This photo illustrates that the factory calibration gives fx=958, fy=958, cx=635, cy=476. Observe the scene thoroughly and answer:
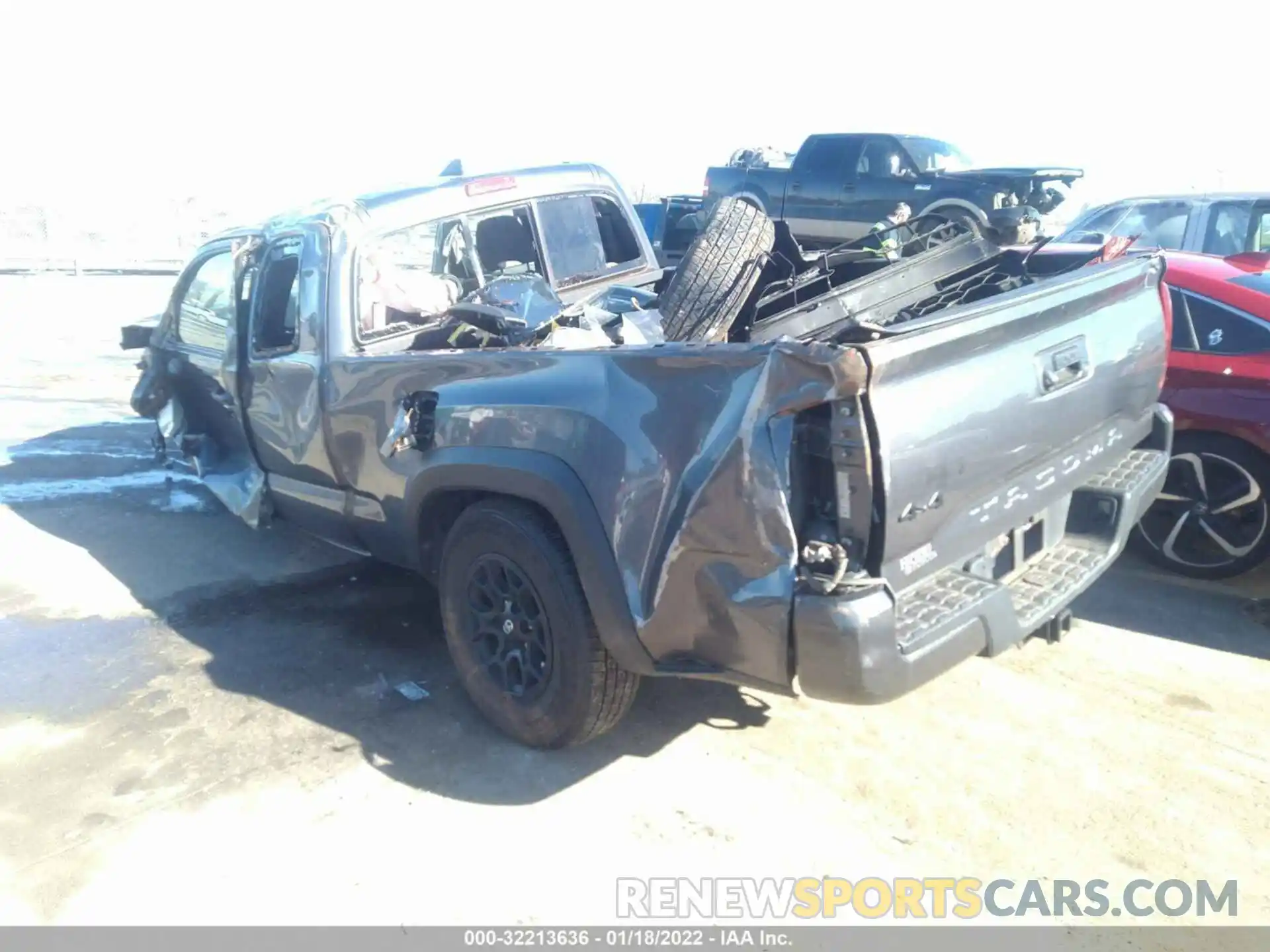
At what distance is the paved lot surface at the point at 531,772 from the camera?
2.80 metres

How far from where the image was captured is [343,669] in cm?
411

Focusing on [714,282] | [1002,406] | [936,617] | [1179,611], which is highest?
[714,282]

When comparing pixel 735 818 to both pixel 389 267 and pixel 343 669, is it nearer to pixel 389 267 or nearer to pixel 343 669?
pixel 343 669

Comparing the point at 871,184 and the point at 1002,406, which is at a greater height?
the point at 871,184

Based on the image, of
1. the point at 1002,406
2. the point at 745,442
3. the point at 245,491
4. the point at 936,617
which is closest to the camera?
the point at 745,442

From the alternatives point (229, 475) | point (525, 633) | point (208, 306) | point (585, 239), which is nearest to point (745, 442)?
point (525, 633)

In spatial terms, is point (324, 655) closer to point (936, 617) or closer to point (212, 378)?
point (212, 378)

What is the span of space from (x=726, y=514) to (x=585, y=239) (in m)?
2.97

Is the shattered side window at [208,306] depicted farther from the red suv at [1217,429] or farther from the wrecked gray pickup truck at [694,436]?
the red suv at [1217,429]

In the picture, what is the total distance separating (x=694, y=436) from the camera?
2.60m

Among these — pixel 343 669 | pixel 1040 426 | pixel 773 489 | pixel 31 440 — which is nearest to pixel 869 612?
pixel 773 489

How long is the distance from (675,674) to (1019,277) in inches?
91.2

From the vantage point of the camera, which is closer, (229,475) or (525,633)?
(525,633)

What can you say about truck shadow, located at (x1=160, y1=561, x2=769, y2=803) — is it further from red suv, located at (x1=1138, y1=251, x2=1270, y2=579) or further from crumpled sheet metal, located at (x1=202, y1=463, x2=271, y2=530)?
red suv, located at (x1=1138, y1=251, x2=1270, y2=579)
